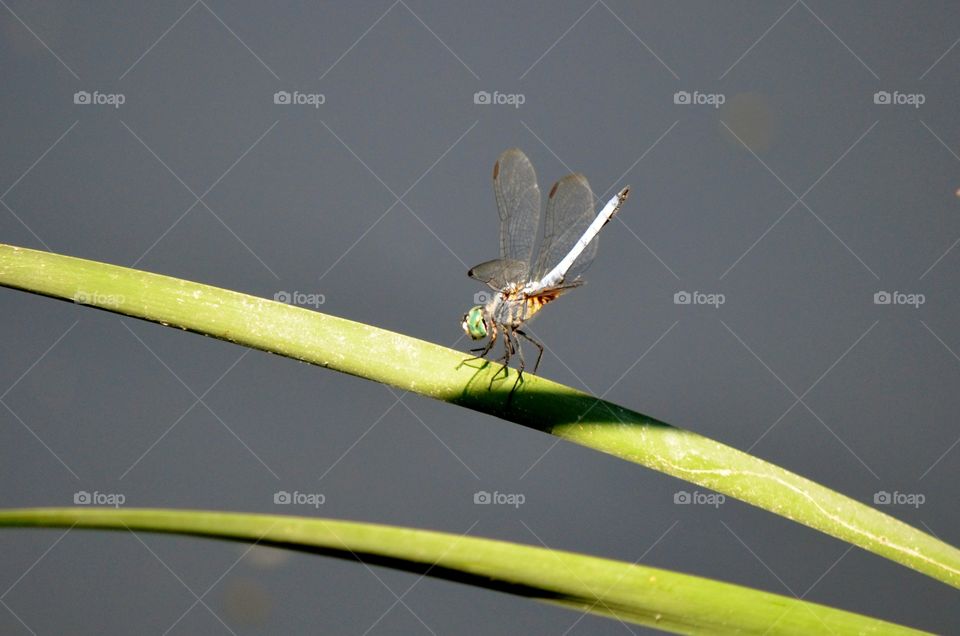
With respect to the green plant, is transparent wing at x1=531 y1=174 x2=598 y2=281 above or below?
above

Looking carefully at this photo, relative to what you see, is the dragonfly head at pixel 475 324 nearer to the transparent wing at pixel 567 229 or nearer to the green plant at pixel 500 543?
the transparent wing at pixel 567 229

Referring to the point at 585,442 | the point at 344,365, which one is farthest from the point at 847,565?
the point at 344,365

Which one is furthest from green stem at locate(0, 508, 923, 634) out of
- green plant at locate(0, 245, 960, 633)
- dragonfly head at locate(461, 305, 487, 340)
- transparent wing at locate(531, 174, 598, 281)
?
transparent wing at locate(531, 174, 598, 281)

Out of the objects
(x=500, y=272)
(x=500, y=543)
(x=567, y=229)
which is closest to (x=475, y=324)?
(x=500, y=272)

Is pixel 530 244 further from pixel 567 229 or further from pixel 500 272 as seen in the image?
pixel 500 272

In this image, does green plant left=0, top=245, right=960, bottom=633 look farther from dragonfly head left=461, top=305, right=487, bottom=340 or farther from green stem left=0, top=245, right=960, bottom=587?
dragonfly head left=461, top=305, right=487, bottom=340

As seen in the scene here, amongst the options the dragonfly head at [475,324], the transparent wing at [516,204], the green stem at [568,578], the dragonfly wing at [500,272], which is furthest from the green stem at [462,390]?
the transparent wing at [516,204]
